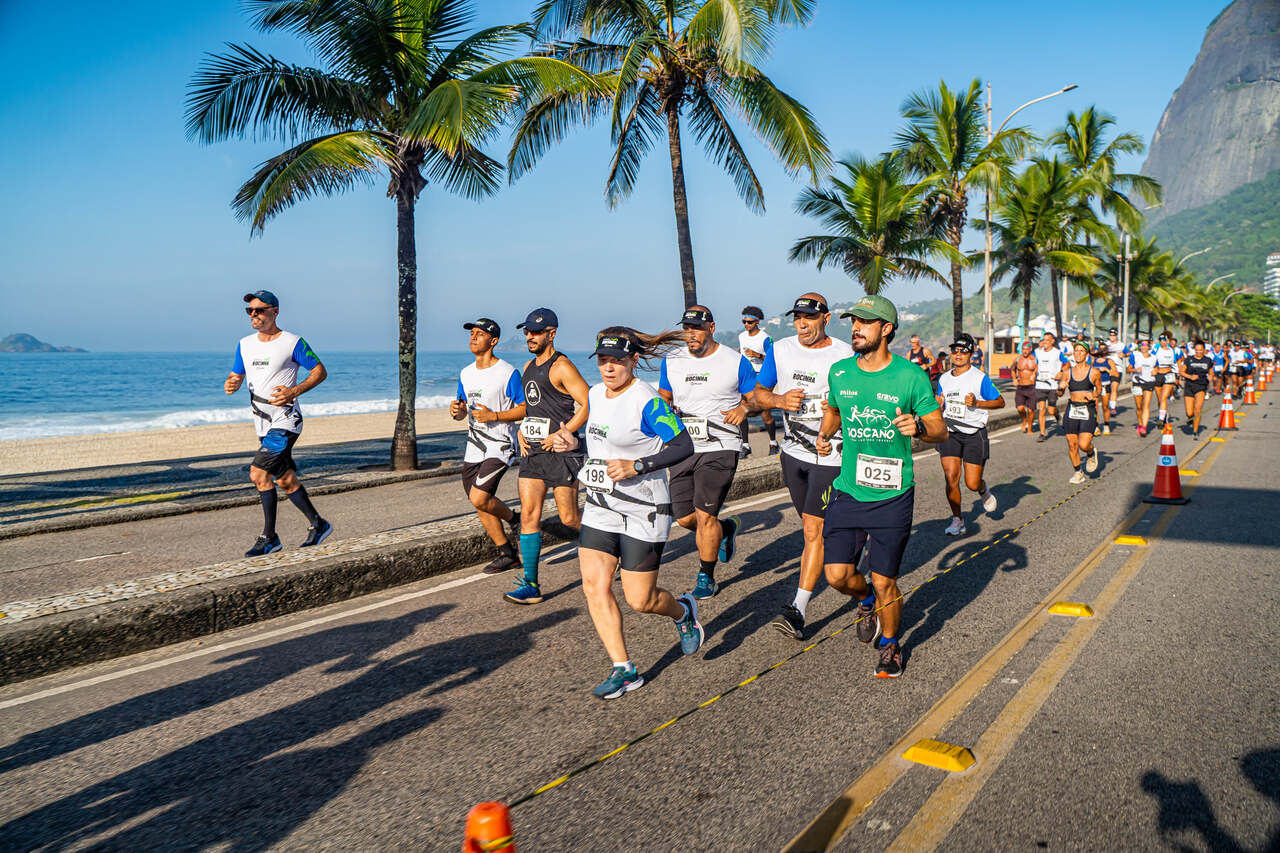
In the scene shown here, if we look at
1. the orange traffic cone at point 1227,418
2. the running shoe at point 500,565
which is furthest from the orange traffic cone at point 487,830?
the orange traffic cone at point 1227,418

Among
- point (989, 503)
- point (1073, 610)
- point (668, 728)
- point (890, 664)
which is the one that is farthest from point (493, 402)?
point (989, 503)

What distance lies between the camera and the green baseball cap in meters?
4.47

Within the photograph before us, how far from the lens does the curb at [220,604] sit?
4.78m

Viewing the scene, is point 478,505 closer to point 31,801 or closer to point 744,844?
point 31,801

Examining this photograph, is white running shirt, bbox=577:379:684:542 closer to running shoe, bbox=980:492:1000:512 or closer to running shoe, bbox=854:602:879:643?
running shoe, bbox=854:602:879:643

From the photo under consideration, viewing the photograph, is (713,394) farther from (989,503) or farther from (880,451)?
(989,503)

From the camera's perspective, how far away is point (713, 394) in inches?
248

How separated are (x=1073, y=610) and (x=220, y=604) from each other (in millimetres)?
5560

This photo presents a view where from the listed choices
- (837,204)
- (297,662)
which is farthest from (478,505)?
(837,204)

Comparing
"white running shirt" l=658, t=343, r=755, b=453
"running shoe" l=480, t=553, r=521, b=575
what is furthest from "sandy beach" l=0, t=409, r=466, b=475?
"white running shirt" l=658, t=343, r=755, b=453

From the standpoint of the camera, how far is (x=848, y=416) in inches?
185

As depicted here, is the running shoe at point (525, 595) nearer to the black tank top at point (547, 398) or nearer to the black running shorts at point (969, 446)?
the black tank top at point (547, 398)

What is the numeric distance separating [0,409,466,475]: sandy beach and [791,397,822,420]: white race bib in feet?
44.7

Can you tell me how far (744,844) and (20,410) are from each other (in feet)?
185
